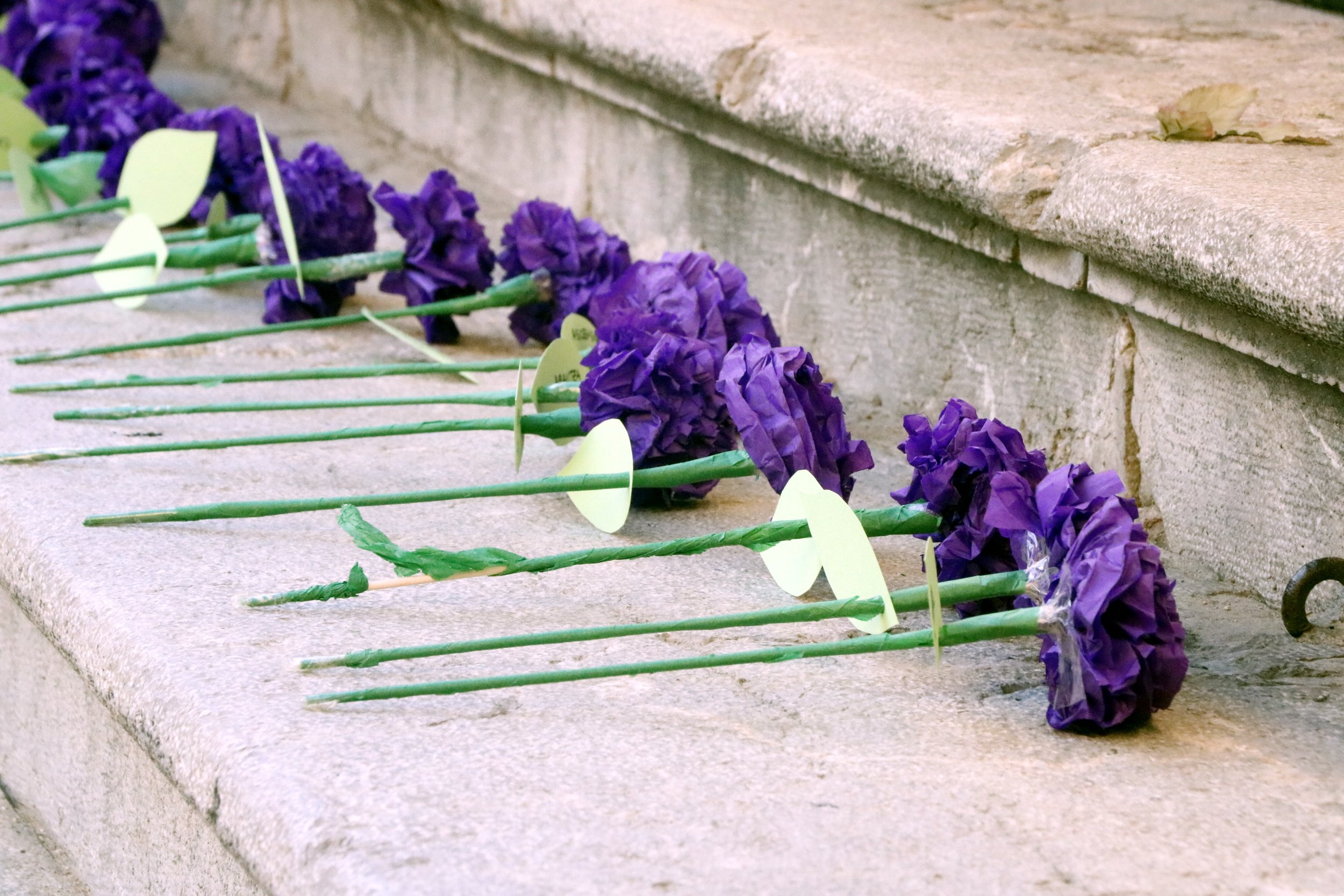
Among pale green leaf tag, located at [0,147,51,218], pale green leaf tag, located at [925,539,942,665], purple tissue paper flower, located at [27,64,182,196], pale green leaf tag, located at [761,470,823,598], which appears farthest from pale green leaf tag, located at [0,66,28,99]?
→ pale green leaf tag, located at [925,539,942,665]

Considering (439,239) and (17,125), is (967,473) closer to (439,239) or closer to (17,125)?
(439,239)

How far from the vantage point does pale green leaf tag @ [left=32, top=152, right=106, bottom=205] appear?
2.34m

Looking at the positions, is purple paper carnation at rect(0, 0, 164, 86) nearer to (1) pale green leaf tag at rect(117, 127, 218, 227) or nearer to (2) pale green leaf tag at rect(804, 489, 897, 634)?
(1) pale green leaf tag at rect(117, 127, 218, 227)

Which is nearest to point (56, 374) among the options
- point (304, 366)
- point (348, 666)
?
point (304, 366)

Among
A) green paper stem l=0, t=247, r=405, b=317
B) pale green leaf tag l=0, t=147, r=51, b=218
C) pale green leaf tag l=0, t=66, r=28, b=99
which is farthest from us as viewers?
pale green leaf tag l=0, t=66, r=28, b=99

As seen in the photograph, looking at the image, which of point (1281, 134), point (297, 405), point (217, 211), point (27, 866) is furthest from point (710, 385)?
point (217, 211)

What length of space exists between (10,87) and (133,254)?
36.6 inches

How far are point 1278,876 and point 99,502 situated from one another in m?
1.09

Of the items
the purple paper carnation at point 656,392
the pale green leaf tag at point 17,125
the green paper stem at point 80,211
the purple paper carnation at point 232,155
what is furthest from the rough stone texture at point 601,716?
the pale green leaf tag at point 17,125

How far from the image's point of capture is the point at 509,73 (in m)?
2.57

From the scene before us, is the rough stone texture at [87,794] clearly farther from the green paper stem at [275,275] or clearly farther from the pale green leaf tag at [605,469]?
the green paper stem at [275,275]

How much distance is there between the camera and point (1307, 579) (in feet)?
3.76

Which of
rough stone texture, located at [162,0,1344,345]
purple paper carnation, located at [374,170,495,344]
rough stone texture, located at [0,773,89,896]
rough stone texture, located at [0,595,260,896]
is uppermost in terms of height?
rough stone texture, located at [162,0,1344,345]

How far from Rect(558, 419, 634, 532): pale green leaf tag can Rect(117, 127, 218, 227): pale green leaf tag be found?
967 mm
